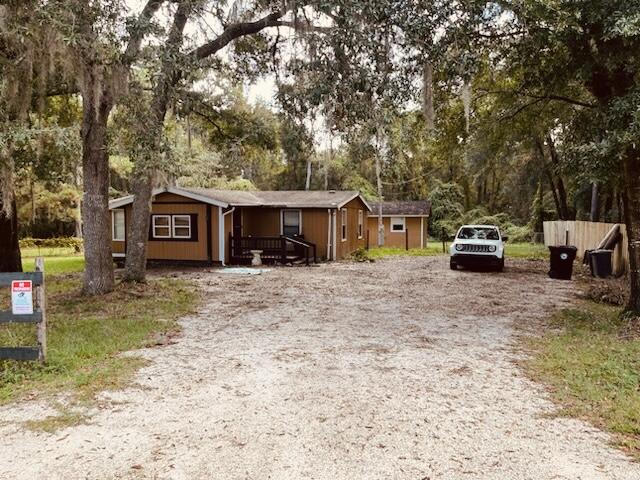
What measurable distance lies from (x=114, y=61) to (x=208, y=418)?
246 inches

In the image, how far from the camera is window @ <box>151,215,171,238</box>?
18.3m

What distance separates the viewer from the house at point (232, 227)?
17984 mm

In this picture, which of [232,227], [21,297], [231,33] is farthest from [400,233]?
[21,297]

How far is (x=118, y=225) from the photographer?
1909 cm

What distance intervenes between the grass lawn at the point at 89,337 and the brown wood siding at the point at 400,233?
19.0 metres

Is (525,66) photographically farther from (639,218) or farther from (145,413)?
(145,413)

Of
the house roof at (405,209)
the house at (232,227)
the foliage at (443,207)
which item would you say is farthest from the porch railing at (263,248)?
the foliage at (443,207)

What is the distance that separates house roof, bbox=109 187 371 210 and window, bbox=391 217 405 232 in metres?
7.04

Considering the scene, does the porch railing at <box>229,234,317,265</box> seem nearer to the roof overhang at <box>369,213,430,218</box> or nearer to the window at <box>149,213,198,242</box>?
the window at <box>149,213,198,242</box>

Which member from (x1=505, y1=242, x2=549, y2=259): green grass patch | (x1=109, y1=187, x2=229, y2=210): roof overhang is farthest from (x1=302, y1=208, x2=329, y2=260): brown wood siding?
(x1=505, y1=242, x2=549, y2=259): green grass patch

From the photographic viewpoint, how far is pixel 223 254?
1794cm

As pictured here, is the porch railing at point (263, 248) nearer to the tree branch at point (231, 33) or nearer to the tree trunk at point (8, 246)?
the tree trunk at point (8, 246)

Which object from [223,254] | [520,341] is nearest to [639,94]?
[520,341]

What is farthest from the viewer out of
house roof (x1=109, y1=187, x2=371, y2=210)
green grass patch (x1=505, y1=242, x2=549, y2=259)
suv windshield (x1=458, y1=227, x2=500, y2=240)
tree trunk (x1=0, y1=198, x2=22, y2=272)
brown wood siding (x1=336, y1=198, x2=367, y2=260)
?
green grass patch (x1=505, y1=242, x2=549, y2=259)
